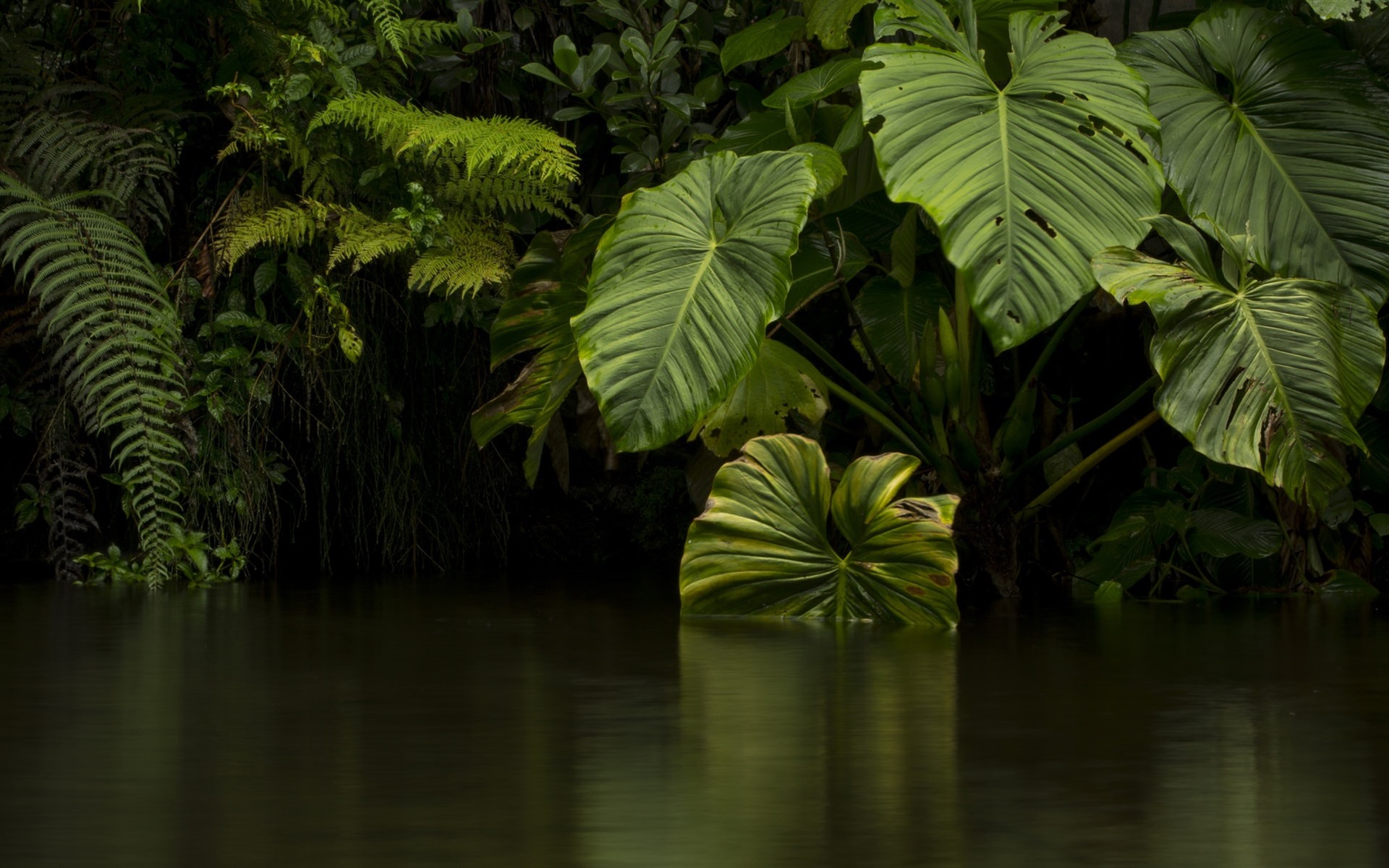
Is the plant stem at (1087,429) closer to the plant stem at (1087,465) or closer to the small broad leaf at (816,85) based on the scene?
the plant stem at (1087,465)

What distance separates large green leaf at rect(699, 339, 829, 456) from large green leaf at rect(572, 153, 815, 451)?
1.27 ft

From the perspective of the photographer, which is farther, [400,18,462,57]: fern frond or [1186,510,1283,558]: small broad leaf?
[400,18,462,57]: fern frond

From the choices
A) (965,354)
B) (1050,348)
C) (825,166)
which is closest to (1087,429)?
(1050,348)

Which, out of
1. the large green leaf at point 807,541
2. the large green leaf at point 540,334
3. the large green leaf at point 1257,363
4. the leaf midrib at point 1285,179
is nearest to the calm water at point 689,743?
the large green leaf at point 807,541

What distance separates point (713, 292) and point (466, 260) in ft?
3.42

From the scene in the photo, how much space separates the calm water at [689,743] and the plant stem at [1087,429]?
1.63 ft

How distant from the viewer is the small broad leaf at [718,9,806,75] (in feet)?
13.2

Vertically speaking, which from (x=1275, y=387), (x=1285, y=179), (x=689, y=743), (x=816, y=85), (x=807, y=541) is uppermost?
(x=816, y=85)

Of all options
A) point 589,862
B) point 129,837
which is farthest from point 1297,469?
point 129,837

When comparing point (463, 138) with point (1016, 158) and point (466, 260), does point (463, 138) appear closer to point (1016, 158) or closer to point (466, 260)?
point (466, 260)

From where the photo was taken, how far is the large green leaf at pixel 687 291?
3.05 m

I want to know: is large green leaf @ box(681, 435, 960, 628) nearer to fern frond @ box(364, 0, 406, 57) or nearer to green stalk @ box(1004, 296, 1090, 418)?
green stalk @ box(1004, 296, 1090, 418)

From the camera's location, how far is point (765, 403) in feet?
11.6

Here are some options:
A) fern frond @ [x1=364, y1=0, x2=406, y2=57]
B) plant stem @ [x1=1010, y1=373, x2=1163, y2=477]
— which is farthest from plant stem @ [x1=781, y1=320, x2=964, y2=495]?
fern frond @ [x1=364, y1=0, x2=406, y2=57]
